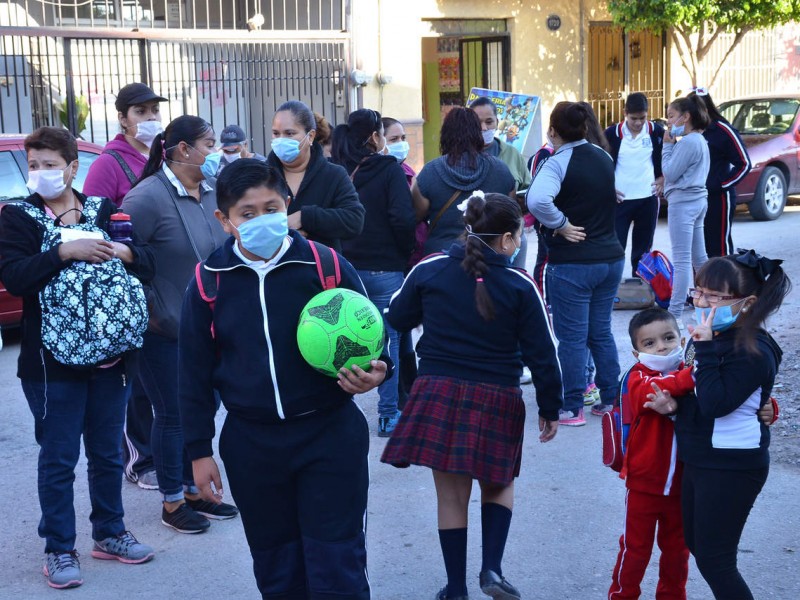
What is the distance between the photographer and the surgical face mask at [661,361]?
12.5ft

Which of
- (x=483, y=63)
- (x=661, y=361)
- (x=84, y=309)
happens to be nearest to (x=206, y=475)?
(x=84, y=309)

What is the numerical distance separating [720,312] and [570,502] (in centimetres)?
215

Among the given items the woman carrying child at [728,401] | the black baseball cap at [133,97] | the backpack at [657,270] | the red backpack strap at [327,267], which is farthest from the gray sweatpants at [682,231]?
the red backpack strap at [327,267]

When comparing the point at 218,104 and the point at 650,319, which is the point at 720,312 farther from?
the point at 218,104

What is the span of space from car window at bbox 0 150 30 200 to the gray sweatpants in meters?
5.21

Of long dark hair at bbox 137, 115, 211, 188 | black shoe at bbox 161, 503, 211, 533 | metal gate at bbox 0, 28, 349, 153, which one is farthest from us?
metal gate at bbox 0, 28, 349, 153

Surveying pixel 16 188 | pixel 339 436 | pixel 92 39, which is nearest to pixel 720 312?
pixel 339 436

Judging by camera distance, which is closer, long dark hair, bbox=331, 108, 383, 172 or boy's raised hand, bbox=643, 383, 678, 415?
boy's raised hand, bbox=643, 383, 678, 415

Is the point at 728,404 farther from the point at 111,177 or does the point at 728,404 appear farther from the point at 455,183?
the point at 111,177

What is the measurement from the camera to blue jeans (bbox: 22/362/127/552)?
4.46 meters

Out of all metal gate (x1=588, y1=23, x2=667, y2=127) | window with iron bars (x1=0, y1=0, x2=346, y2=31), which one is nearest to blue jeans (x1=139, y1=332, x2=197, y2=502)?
window with iron bars (x1=0, y1=0, x2=346, y2=31)

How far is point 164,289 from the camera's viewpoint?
4.95 meters

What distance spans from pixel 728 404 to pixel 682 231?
5634 millimetres

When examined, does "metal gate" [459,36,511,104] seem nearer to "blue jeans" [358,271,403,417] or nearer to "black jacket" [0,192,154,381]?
"blue jeans" [358,271,403,417]
